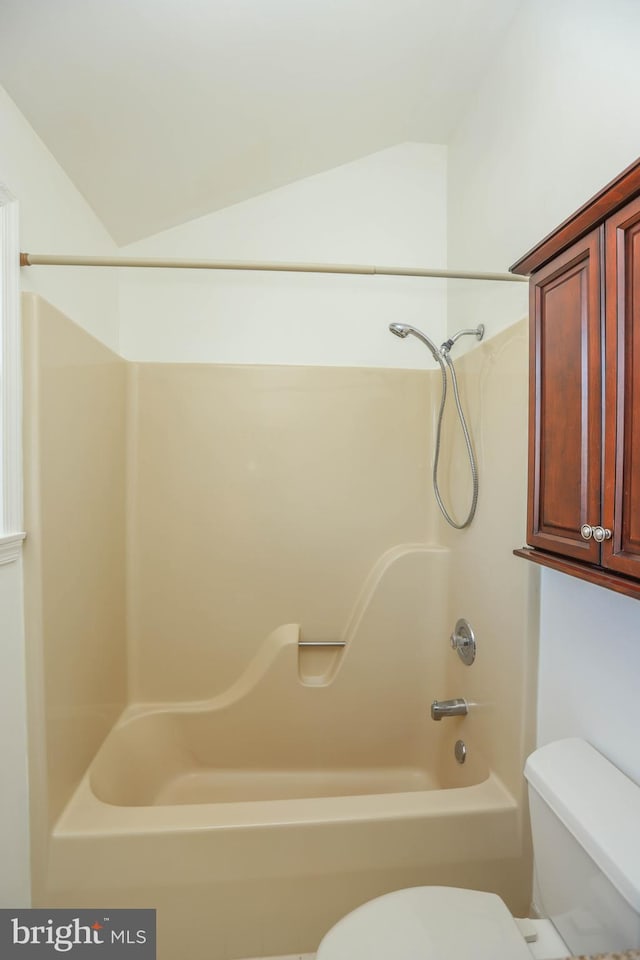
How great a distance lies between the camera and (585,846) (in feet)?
2.72

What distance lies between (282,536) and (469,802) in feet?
3.85

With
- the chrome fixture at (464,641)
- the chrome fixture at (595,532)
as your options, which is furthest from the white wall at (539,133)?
the chrome fixture at (464,641)

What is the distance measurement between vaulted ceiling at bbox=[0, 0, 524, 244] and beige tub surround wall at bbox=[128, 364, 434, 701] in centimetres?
75

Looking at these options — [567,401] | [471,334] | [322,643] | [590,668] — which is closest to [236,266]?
[471,334]

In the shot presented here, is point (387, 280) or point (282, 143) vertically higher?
point (282, 143)

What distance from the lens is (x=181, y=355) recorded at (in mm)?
2049

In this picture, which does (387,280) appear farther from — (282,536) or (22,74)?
(22,74)

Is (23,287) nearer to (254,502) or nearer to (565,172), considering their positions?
(254,502)

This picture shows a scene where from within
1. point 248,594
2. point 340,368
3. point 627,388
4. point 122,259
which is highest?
point 122,259

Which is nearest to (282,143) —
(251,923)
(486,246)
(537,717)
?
(486,246)

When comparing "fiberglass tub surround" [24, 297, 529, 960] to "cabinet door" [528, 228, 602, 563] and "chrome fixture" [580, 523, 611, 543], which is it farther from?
"chrome fixture" [580, 523, 611, 543]

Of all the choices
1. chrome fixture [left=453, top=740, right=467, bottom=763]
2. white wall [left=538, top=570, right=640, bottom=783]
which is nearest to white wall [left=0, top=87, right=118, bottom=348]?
white wall [left=538, top=570, right=640, bottom=783]

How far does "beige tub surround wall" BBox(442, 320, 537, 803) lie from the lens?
1.35 metres

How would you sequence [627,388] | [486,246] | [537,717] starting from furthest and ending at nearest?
[486,246], [537,717], [627,388]
